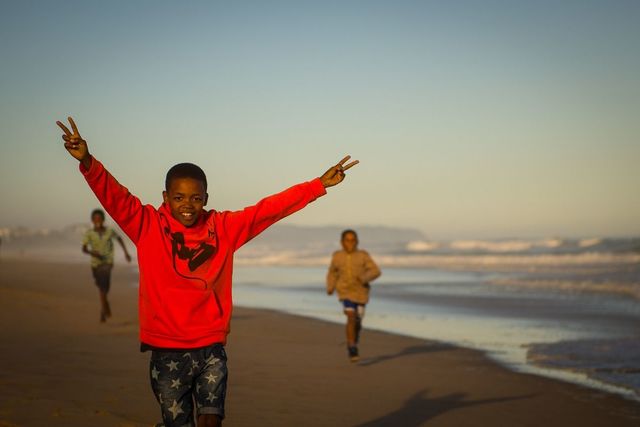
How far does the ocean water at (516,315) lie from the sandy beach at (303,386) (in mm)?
816

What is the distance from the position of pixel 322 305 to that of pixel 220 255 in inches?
567

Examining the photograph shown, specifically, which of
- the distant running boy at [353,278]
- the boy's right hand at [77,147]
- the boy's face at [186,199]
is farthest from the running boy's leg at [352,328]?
the boy's right hand at [77,147]

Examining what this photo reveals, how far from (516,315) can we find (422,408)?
9.23 m

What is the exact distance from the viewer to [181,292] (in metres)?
3.90

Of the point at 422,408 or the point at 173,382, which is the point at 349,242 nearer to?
the point at 422,408

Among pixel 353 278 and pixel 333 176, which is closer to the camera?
pixel 333 176

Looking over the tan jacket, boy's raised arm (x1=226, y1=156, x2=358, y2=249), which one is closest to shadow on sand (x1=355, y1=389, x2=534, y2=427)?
the tan jacket

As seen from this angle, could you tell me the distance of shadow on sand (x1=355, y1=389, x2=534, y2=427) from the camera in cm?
649

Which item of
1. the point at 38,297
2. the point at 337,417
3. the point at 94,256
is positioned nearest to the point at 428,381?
the point at 337,417

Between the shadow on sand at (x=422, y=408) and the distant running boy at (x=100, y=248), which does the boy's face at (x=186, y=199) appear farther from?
the distant running boy at (x=100, y=248)

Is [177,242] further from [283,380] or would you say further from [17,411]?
[283,380]

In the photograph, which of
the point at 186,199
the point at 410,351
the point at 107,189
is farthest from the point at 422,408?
the point at 107,189

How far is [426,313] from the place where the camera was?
1645cm

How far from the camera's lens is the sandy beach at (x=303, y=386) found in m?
6.39
